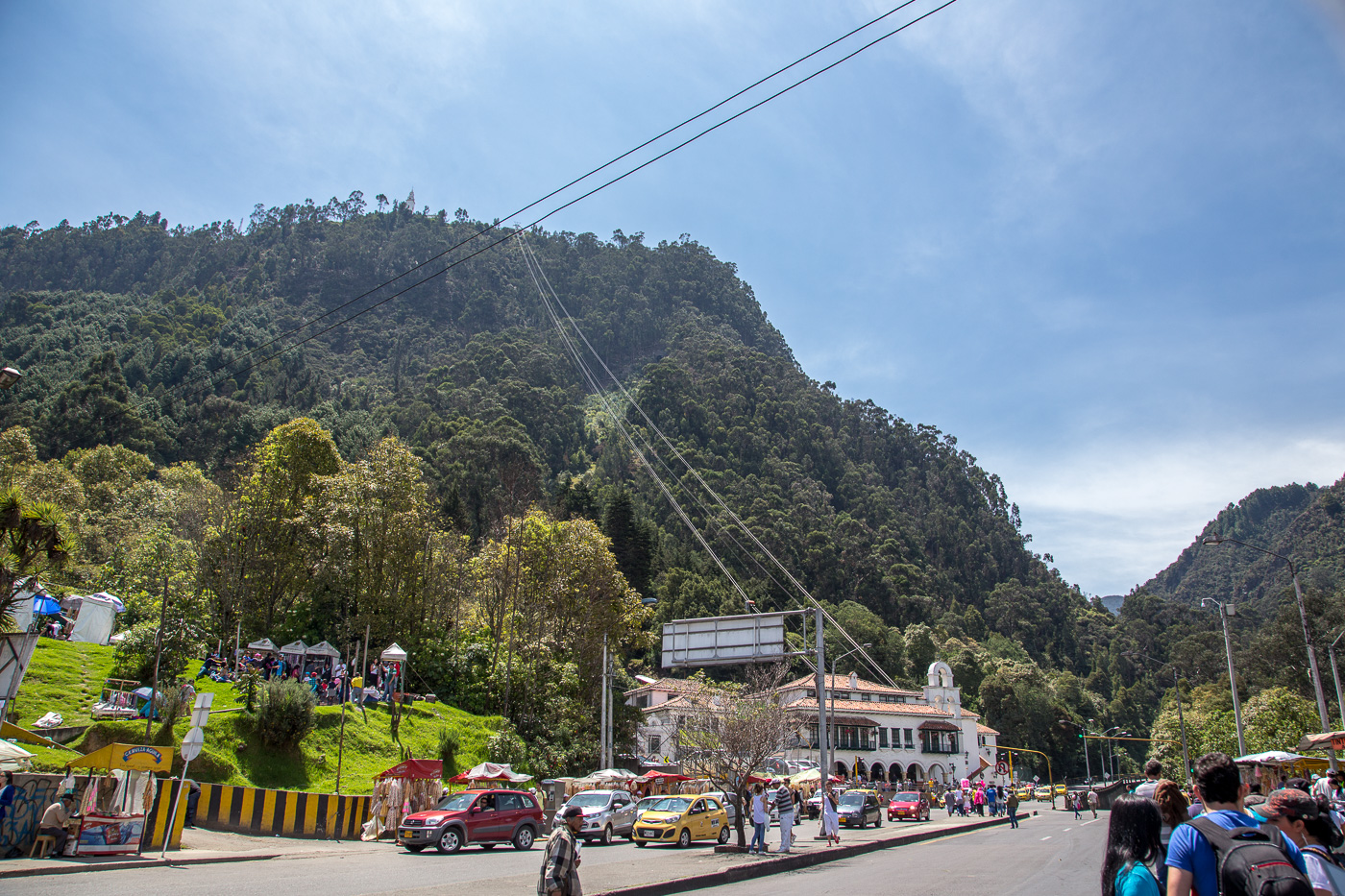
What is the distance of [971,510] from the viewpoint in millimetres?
144750

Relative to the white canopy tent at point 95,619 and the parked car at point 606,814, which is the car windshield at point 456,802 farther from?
the white canopy tent at point 95,619

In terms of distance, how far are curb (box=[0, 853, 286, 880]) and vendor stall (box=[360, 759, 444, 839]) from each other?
432 centimetres

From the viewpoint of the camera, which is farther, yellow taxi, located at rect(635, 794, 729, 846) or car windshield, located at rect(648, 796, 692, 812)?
car windshield, located at rect(648, 796, 692, 812)

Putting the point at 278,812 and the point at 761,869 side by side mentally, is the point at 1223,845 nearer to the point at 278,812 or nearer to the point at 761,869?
the point at 761,869

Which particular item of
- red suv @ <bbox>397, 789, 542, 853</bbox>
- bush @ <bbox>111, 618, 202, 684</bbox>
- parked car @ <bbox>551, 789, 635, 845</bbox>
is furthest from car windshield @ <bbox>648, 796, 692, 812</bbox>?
bush @ <bbox>111, 618, 202, 684</bbox>

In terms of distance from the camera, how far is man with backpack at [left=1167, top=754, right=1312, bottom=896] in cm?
370

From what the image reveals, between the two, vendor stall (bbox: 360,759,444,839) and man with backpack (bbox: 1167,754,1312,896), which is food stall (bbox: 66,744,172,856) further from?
man with backpack (bbox: 1167,754,1312,896)

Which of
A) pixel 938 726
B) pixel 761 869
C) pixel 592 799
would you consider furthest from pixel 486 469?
pixel 761 869

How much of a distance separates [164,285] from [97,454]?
356 ft

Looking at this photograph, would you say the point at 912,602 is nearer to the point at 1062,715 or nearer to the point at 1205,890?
the point at 1062,715

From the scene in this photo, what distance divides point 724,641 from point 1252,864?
21.9 metres

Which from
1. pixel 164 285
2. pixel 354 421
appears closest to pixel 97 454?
pixel 354 421

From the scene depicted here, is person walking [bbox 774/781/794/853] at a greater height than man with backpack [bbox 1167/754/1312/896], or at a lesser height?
lesser

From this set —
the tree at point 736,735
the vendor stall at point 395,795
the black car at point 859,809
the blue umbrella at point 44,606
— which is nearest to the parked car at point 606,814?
the tree at point 736,735
